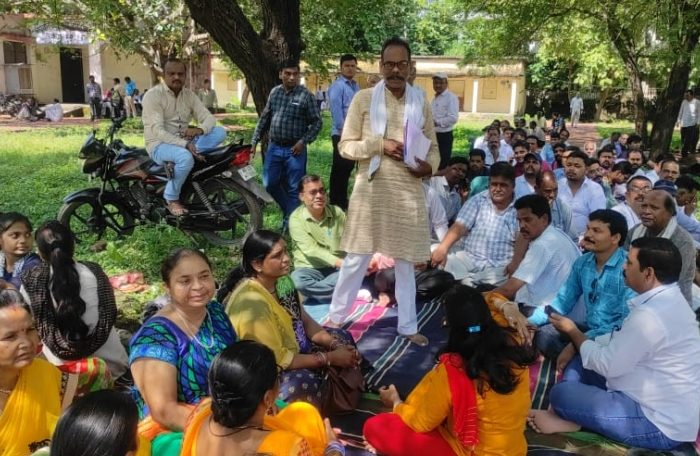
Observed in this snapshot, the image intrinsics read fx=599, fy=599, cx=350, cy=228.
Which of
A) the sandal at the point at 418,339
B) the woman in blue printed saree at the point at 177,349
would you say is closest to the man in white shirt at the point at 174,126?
the sandal at the point at 418,339

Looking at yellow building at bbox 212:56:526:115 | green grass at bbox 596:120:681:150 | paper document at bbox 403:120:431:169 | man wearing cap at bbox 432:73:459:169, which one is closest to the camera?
paper document at bbox 403:120:431:169

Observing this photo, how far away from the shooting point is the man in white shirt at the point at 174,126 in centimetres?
509

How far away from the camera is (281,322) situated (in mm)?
2842

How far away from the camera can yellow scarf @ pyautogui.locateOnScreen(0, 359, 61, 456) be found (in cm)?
216

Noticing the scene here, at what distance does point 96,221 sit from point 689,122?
1316 centimetres

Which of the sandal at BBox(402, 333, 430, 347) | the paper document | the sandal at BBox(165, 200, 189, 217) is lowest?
the sandal at BBox(402, 333, 430, 347)

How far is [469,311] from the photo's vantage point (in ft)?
7.59

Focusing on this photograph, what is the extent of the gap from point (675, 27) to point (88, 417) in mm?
8319

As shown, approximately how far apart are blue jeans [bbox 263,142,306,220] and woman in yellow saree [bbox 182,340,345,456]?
414cm

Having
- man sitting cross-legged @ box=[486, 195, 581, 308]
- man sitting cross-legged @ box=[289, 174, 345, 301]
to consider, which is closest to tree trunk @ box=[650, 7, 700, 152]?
man sitting cross-legged @ box=[486, 195, 581, 308]

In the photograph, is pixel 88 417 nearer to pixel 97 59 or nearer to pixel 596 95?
pixel 97 59

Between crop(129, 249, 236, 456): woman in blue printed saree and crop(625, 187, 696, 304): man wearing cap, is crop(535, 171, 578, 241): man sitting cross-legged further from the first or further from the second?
crop(129, 249, 236, 456): woman in blue printed saree

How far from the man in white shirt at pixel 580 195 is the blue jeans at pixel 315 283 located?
7.63 ft

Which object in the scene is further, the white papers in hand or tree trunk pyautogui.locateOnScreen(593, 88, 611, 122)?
tree trunk pyautogui.locateOnScreen(593, 88, 611, 122)
